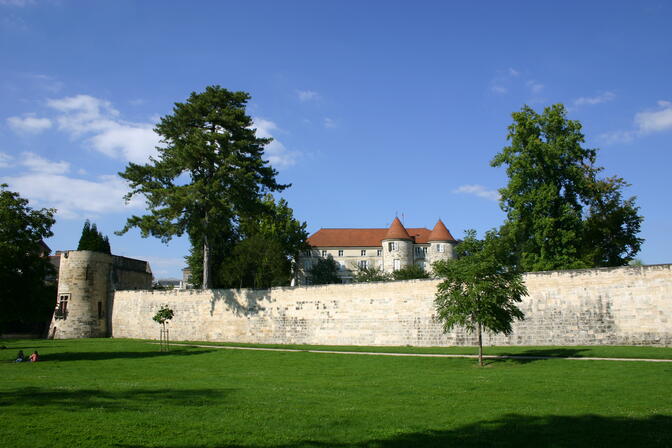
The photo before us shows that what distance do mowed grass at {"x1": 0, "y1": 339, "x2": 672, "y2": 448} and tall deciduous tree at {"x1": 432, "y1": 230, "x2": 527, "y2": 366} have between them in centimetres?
149

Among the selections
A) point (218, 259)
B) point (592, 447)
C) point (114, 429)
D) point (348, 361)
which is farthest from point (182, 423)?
point (218, 259)

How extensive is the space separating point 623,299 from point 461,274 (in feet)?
28.6

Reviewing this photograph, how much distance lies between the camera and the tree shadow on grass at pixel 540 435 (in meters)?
7.40

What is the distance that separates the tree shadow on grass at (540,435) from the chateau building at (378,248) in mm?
69451

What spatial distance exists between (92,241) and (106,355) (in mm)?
39091

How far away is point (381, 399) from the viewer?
11391mm

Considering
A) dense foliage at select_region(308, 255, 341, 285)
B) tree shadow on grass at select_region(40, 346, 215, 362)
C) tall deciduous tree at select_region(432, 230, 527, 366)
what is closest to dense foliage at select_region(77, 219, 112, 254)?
dense foliage at select_region(308, 255, 341, 285)

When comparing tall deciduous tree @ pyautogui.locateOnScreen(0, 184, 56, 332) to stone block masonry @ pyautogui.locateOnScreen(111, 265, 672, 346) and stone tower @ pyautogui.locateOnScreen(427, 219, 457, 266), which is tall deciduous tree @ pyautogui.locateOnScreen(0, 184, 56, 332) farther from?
stone tower @ pyautogui.locateOnScreen(427, 219, 457, 266)

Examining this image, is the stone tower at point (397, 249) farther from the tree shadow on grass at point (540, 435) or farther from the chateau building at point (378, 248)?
the tree shadow on grass at point (540, 435)

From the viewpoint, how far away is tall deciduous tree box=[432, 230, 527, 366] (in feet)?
61.0

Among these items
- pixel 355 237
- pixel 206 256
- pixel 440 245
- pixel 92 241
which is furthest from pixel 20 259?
pixel 355 237

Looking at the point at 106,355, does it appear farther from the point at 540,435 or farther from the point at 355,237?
the point at 355,237

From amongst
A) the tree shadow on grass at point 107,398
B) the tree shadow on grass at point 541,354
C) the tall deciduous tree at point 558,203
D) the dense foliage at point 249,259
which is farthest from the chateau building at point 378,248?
the tree shadow on grass at point 107,398

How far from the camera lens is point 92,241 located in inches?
2349
